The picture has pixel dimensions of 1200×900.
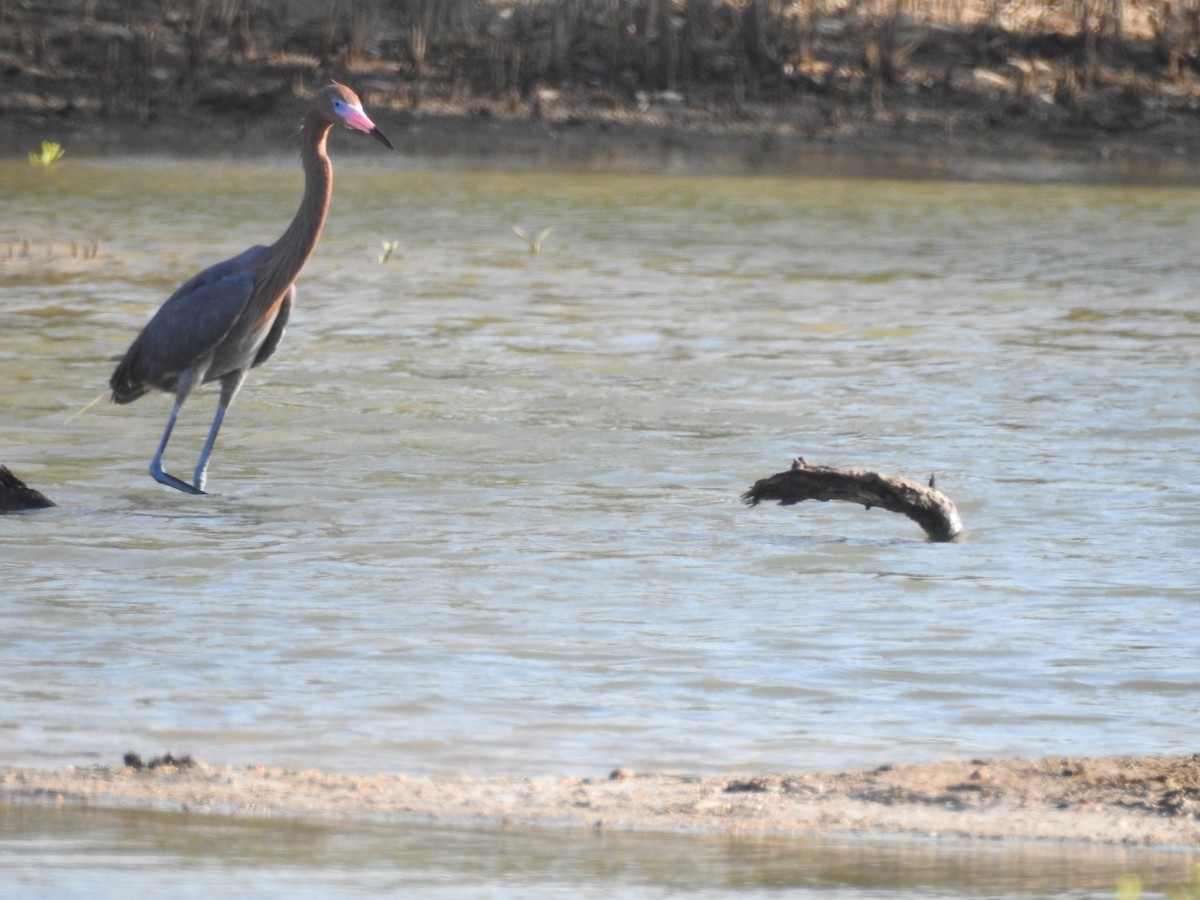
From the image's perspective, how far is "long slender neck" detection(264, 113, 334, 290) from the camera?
329 inches

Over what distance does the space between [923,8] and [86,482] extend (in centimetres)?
1823

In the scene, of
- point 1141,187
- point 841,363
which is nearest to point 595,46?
point 1141,187

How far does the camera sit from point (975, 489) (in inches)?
334

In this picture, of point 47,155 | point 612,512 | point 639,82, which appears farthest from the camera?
point 639,82

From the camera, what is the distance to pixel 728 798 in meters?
4.53

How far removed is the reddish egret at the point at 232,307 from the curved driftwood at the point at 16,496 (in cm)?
57

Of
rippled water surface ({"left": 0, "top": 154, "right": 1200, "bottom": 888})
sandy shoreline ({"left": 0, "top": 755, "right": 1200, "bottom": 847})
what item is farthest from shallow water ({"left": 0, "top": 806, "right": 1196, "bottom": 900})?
rippled water surface ({"left": 0, "top": 154, "right": 1200, "bottom": 888})

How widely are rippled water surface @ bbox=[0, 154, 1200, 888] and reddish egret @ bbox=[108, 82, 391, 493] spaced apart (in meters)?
0.43

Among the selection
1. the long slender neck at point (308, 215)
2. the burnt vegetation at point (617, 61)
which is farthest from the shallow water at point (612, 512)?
the burnt vegetation at point (617, 61)

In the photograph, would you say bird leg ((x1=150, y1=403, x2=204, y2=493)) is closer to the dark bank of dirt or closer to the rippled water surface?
the rippled water surface

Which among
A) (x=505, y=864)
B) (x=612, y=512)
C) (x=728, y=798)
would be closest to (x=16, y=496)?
(x=612, y=512)

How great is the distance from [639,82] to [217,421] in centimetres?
1551

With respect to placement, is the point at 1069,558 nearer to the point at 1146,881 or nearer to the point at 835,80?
the point at 1146,881

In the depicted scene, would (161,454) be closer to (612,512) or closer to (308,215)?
(308,215)
